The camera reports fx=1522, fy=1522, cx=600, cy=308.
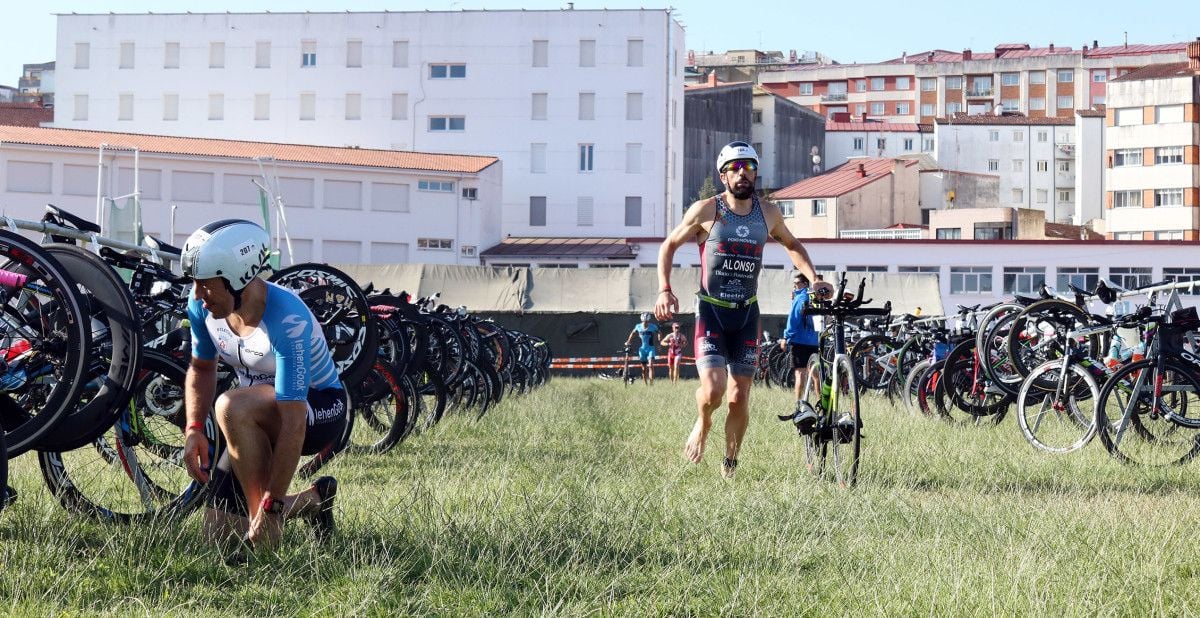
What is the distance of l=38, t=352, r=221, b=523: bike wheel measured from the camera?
5922 mm

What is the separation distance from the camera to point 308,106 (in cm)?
7638

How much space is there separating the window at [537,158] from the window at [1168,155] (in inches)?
1493

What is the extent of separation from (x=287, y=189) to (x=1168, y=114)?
5214cm

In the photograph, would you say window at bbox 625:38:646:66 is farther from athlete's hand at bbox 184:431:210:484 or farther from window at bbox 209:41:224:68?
athlete's hand at bbox 184:431:210:484

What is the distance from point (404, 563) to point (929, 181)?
290 feet

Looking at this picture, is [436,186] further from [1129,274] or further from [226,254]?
[226,254]

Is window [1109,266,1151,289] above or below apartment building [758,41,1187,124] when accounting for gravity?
below

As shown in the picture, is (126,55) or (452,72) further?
(126,55)

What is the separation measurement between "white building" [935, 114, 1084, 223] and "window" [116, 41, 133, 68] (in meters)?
53.0

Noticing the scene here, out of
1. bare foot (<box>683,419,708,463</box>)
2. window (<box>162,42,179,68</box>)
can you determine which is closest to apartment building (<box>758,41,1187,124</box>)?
window (<box>162,42,179,68</box>)

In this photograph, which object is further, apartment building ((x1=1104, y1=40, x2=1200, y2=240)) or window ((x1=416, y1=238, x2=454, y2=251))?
apartment building ((x1=1104, y1=40, x2=1200, y2=240))

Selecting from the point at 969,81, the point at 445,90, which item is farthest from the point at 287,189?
the point at 969,81

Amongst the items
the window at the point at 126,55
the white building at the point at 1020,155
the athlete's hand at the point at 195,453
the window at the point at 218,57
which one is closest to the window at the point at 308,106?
the window at the point at 218,57

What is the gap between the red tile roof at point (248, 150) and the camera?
63156 mm
